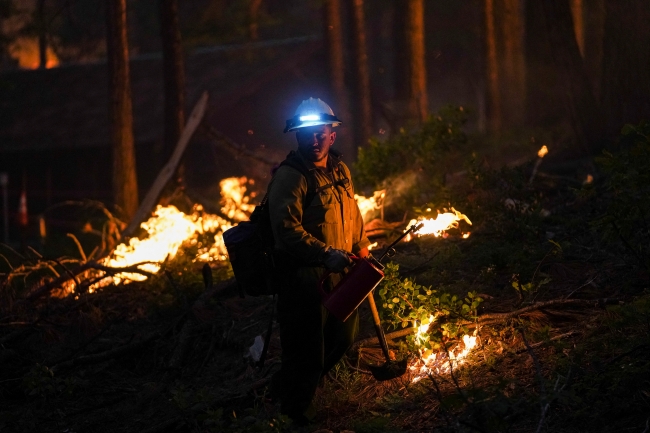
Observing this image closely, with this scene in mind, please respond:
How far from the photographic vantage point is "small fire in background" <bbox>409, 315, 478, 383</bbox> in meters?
6.82

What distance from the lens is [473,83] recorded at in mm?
46750

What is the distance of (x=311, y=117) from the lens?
6.34 metres

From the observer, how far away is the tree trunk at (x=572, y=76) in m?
12.5

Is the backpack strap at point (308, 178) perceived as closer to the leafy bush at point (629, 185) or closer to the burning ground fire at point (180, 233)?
the leafy bush at point (629, 185)

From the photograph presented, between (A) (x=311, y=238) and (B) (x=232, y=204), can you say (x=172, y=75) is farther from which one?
(A) (x=311, y=238)

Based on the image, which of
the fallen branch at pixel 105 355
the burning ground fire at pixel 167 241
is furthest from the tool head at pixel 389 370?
the burning ground fire at pixel 167 241

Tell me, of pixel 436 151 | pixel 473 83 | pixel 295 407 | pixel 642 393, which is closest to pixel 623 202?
pixel 642 393

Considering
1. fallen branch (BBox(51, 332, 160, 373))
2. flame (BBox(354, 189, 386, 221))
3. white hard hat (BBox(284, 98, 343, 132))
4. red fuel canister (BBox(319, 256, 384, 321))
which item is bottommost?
fallen branch (BBox(51, 332, 160, 373))

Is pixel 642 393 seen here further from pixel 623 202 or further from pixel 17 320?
pixel 17 320

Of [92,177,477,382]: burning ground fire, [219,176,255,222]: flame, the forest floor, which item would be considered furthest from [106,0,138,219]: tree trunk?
the forest floor

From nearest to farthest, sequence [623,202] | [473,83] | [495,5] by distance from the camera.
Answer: [623,202] < [495,5] < [473,83]

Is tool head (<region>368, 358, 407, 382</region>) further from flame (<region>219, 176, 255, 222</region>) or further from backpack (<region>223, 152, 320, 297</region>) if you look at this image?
flame (<region>219, 176, 255, 222</region>)

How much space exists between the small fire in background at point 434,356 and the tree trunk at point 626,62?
5891mm

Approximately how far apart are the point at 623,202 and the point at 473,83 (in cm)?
4088
